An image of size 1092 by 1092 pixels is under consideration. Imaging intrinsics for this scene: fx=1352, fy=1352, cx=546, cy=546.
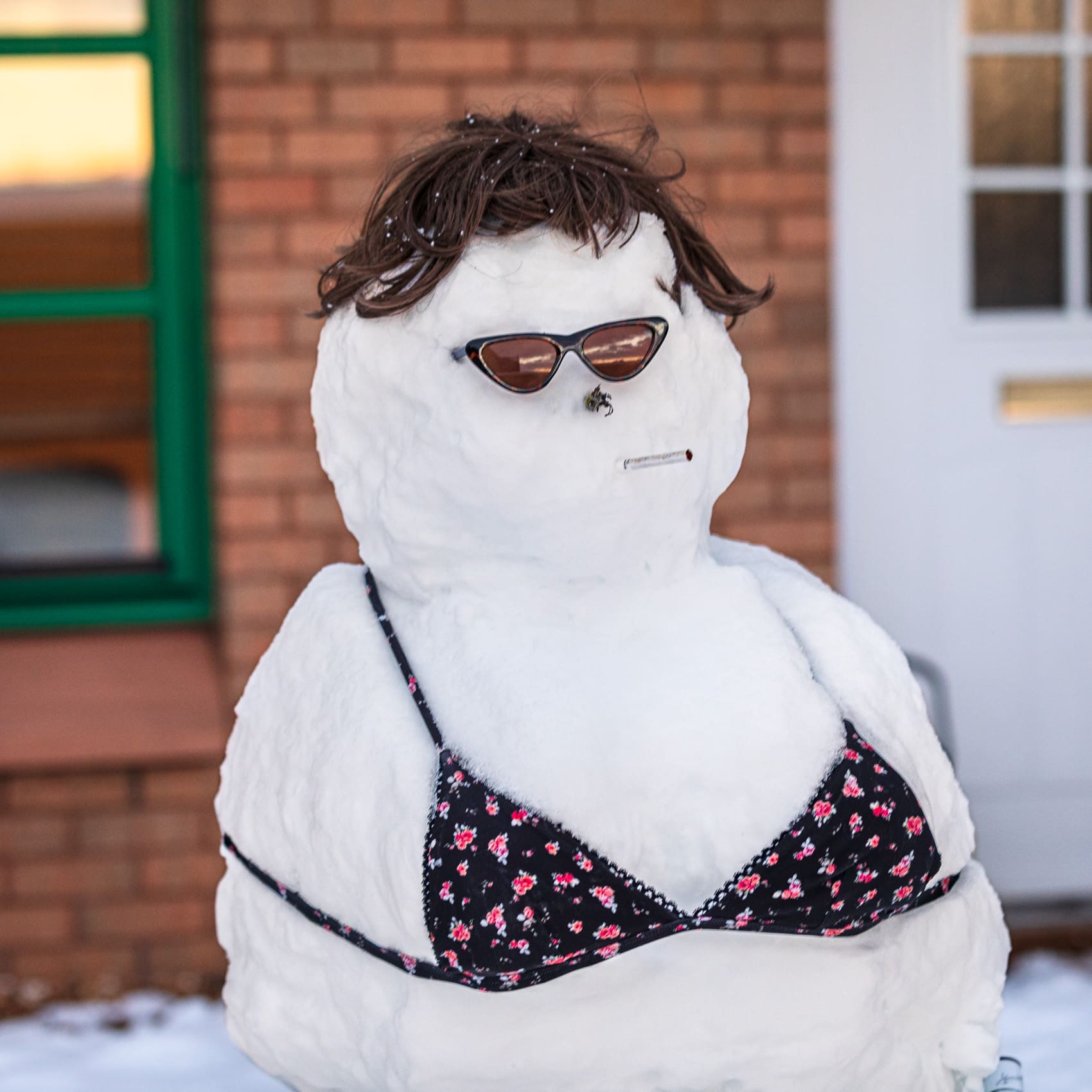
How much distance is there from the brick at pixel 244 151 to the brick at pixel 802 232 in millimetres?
1197

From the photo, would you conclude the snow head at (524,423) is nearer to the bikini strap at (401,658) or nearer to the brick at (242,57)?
the bikini strap at (401,658)

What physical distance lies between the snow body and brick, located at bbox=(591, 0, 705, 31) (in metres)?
2.01

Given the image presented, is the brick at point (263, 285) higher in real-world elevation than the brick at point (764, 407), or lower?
higher

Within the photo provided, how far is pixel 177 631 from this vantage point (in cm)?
342

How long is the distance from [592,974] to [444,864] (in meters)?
0.19

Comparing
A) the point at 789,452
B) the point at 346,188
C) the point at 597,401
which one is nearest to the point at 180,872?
the point at 346,188

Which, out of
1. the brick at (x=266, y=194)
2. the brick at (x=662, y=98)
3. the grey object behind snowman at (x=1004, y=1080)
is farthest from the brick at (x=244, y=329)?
the grey object behind snowman at (x=1004, y=1080)

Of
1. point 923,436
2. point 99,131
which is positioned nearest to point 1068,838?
point 923,436

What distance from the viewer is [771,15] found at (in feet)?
10.3

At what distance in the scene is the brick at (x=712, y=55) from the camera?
312 centimetres

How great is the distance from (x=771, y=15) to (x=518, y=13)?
1.93ft

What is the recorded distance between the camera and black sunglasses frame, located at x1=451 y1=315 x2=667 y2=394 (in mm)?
1177

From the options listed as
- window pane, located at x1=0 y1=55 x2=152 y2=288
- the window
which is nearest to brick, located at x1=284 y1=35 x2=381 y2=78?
window pane, located at x1=0 y1=55 x2=152 y2=288

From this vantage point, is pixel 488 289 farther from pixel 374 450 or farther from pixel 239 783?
pixel 239 783
